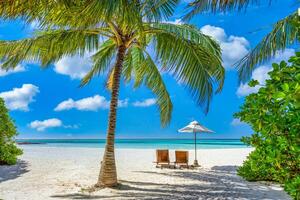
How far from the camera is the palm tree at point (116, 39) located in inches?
237

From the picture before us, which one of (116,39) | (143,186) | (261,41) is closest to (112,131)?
(143,186)

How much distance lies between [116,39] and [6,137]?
320 inches

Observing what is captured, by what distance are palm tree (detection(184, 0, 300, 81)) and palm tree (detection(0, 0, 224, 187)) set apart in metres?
1.02

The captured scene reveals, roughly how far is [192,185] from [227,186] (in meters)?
0.96

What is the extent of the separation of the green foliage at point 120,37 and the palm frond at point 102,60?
158 cm

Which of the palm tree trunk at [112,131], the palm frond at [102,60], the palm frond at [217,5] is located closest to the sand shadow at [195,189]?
the palm tree trunk at [112,131]

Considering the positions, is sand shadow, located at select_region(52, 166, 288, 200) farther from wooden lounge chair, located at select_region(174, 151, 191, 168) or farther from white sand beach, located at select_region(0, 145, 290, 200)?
wooden lounge chair, located at select_region(174, 151, 191, 168)

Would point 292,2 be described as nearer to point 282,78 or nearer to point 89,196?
point 282,78

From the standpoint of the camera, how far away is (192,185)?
31.9ft

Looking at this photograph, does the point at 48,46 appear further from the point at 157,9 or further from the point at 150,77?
the point at 150,77

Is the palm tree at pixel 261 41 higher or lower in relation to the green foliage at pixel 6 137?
higher

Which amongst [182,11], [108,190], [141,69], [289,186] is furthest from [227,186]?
[289,186]

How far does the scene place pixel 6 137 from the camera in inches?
582

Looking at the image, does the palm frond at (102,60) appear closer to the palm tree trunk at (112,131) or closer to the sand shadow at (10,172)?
the palm tree trunk at (112,131)
